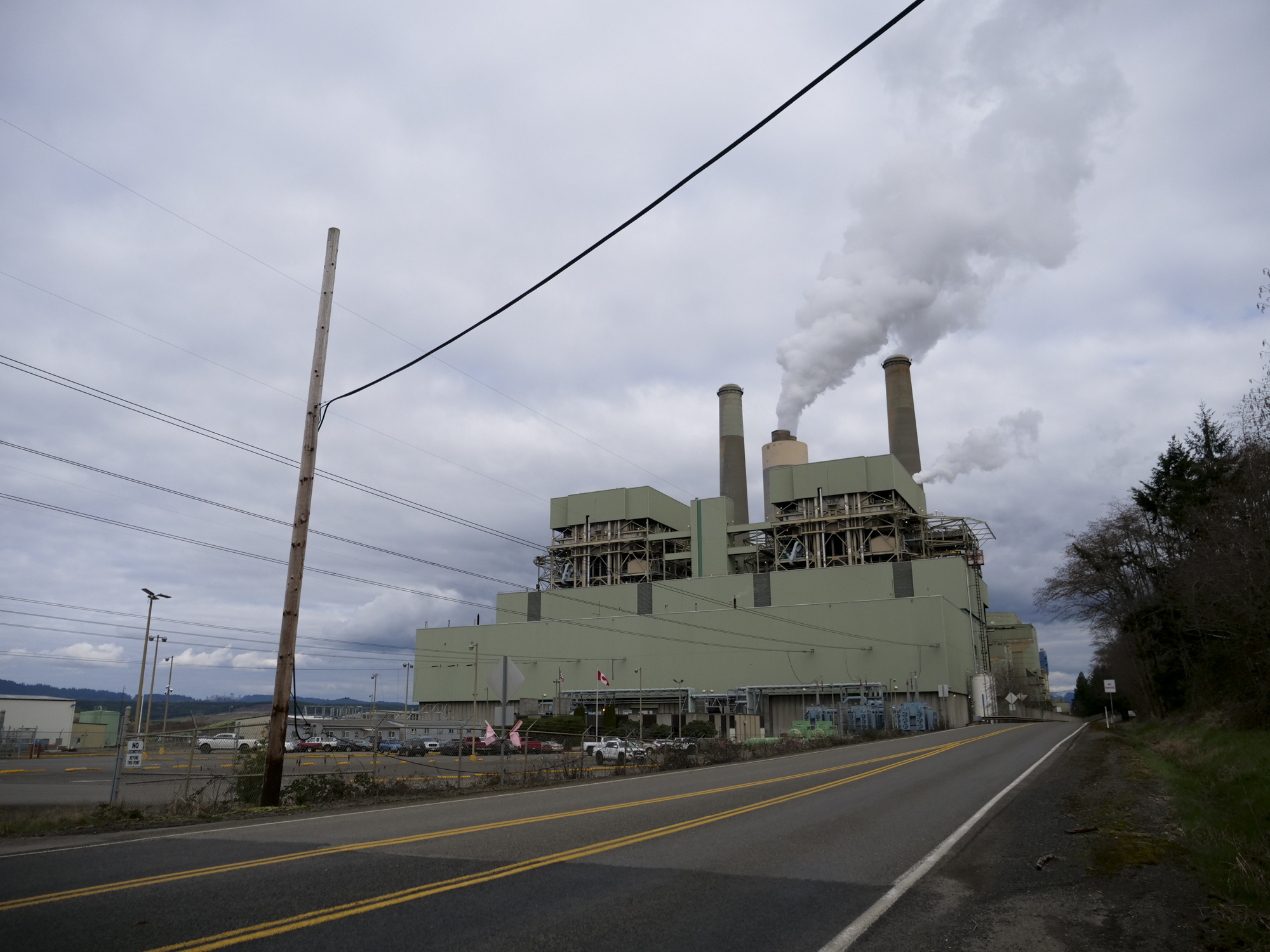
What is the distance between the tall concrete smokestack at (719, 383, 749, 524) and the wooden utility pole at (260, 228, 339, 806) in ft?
215

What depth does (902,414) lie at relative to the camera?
77.7 m

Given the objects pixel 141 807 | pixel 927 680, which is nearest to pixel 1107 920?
pixel 141 807

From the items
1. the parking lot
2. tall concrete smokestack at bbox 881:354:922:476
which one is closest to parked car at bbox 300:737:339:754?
the parking lot

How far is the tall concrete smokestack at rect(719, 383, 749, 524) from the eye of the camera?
267ft

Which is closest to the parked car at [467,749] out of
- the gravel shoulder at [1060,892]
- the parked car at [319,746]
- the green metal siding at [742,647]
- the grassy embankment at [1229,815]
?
the parked car at [319,746]

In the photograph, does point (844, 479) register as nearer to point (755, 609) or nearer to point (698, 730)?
point (755, 609)

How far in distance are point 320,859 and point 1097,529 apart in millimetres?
48290

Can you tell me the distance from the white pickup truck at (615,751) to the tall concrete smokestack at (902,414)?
48512mm

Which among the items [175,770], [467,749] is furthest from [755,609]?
[175,770]

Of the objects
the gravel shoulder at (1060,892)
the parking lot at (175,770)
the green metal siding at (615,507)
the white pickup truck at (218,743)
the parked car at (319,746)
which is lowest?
the white pickup truck at (218,743)

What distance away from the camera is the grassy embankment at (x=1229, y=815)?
651 cm

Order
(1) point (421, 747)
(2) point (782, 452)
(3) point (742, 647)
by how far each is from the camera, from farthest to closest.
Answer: (2) point (782, 452)
(3) point (742, 647)
(1) point (421, 747)

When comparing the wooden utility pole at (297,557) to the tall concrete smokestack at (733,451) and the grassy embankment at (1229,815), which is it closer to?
the grassy embankment at (1229,815)

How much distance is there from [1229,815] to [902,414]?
228 feet
